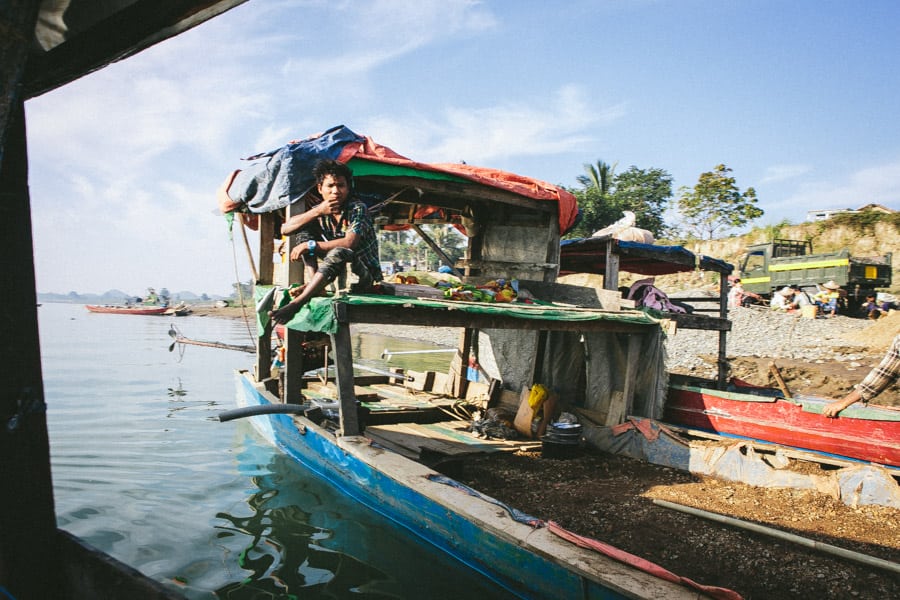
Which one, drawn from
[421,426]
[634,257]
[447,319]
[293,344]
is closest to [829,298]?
[634,257]

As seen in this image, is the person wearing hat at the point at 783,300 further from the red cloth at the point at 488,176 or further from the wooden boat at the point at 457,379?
the red cloth at the point at 488,176

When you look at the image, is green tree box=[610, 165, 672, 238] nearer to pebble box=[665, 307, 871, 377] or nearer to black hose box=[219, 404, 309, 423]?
pebble box=[665, 307, 871, 377]

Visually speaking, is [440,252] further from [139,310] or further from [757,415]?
[139,310]

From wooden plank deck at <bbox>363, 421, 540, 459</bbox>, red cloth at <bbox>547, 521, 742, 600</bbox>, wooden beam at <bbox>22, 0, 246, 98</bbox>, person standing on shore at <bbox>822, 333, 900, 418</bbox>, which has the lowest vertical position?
wooden plank deck at <bbox>363, 421, 540, 459</bbox>

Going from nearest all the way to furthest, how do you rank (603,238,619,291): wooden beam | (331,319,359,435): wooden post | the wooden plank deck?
(331,319,359,435): wooden post → the wooden plank deck → (603,238,619,291): wooden beam

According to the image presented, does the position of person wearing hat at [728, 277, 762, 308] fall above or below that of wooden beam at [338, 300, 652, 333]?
below

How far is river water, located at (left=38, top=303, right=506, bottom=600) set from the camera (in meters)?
4.59

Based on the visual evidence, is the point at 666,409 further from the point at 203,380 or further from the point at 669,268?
the point at 203,380

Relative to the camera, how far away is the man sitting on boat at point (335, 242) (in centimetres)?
544

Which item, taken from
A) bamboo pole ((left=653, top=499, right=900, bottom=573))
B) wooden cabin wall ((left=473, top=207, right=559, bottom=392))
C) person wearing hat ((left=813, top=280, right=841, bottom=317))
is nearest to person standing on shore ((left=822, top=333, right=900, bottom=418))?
bamboo pole ((left=653, top=499, right=900, bottom=573))

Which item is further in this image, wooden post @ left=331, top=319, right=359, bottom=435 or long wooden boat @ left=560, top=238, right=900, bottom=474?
long wooden boat @ left=560, top=238, right=900, bottom=474

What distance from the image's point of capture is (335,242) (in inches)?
223

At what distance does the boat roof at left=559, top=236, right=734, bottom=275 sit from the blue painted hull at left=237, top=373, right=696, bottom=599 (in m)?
5.43

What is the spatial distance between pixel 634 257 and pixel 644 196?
3356 centimetres
